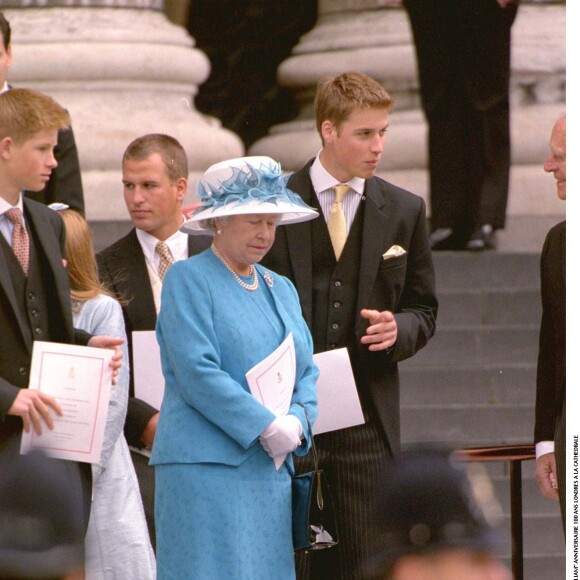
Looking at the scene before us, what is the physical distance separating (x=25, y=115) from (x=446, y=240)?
4346mm

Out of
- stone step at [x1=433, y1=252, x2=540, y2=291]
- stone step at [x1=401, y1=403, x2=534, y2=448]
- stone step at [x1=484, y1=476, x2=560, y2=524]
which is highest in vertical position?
stone step at [x1=433, y1=252, x2=540, y2=291]

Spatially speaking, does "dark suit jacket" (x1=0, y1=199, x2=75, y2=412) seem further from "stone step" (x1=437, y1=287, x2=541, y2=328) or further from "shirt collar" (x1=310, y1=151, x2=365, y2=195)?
"stone step" (x1=437, y1=287, x2=541, y2=328)

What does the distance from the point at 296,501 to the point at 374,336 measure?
0.67 metres

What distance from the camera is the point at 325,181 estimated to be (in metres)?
5.70

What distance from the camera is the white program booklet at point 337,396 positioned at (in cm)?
539

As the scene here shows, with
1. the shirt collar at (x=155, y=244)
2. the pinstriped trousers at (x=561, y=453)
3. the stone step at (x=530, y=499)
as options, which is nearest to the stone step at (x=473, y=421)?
the stone step at (x=530, y=499)

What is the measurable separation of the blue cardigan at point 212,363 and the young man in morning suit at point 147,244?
3.26ft

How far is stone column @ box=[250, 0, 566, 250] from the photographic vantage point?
10461 millimetres

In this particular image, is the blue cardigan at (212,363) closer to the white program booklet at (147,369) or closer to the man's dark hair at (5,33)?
the white program booklet at (147,369)

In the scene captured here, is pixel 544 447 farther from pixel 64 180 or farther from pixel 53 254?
pixel 64 180

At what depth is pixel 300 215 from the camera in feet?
16.9

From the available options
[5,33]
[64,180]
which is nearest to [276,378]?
[5,33]

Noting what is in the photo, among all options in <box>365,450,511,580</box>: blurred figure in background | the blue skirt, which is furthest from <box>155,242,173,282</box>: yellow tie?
<box>365,450,511,580</box>: blurred figure in background
